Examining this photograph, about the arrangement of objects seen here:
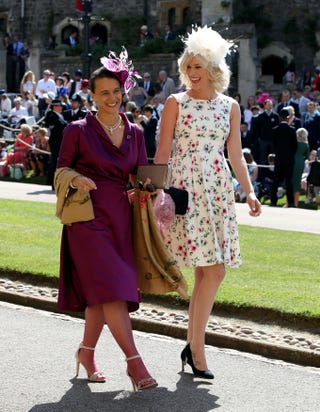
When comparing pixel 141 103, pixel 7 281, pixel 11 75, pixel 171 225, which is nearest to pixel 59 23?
pixel 11 75

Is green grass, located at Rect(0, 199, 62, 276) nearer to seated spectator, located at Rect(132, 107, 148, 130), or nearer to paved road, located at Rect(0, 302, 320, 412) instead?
paved road, located at Rect(0, 302, 320, 412)

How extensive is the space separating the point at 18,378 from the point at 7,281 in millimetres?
3849

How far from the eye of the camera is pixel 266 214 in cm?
1777

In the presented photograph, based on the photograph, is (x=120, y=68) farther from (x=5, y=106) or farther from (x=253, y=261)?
(x=5, y=106)

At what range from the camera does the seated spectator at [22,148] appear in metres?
24.2

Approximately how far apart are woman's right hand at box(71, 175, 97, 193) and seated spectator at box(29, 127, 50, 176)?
56.7ft

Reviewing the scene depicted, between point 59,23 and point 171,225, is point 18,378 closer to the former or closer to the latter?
point 171,225

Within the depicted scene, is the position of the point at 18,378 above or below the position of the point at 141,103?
below

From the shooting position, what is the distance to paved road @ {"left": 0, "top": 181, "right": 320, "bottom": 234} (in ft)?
52.7

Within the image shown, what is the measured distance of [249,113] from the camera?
84.1ft

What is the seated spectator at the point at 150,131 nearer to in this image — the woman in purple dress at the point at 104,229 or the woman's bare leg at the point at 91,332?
the woman in purple dress at the point at 104,229

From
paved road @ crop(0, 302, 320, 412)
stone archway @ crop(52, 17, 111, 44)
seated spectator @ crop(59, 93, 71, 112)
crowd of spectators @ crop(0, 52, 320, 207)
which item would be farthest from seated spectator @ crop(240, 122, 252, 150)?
stone archway @ crop(52, 17, 111, 44)

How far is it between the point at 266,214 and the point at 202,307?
1070 centimetres

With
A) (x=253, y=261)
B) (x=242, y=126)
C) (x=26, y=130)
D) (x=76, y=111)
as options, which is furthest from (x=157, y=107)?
(x=253, y=261)
